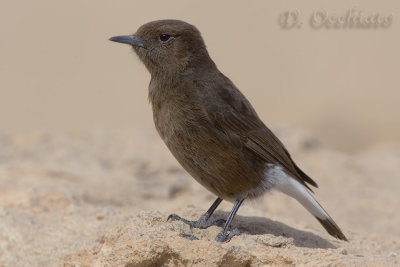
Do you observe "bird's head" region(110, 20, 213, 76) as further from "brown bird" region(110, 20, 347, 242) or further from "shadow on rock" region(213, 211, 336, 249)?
"shadow on rock" region(213, 211, 336, 249)

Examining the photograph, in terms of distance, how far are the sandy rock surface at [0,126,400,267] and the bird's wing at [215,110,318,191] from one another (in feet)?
1.38

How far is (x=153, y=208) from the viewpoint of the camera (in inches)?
279

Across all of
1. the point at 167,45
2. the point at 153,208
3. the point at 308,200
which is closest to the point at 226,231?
the point at 308,200

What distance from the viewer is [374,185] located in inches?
362

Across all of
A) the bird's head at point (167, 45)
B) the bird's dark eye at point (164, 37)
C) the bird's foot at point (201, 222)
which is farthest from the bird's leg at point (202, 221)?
the bird's dark eye at point (164, 37)

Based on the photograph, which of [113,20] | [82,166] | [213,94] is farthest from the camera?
[113,20]

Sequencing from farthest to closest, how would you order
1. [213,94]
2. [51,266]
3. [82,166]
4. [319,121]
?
[319,121], [82,166], [213,94], [51,266]

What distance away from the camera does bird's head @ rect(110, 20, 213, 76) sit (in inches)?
234

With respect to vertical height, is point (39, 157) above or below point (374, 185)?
below

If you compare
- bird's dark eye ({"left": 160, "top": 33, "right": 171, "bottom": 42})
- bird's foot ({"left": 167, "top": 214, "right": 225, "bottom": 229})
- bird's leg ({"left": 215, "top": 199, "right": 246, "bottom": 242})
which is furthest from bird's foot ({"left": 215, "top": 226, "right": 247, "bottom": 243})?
bird's dark eye ({"left": 160, "top": 33, "right": 171, "bottom": 42})

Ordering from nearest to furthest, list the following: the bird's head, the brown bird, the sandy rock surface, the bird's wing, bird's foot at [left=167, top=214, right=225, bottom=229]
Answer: the sandy rock surface, bird's foot at [left=167, top=214, right=225, bottom=229], the brown bird, the bird's wing, the bird's head

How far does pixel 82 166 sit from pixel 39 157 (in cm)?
60

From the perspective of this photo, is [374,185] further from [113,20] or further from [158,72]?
[113,20]

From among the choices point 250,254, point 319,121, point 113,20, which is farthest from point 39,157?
point 113,20
